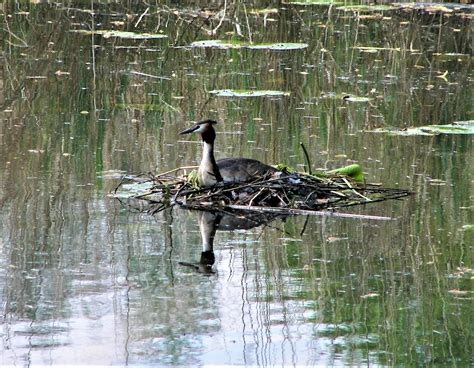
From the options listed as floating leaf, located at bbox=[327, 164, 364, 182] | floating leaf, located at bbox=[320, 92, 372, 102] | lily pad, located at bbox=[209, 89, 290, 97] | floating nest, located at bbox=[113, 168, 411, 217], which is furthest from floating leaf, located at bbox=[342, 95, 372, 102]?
floating nest, located at bbox=[113, 168, 411, 217]

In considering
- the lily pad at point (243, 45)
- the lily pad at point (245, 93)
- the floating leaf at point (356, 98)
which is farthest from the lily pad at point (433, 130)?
the lily pad at point (243, 45)

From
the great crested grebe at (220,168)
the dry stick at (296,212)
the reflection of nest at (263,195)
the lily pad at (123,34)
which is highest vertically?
the lily pad at (123,34)

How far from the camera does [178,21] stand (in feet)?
51.1

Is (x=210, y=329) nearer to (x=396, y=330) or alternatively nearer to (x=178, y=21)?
(x=396, y=330)

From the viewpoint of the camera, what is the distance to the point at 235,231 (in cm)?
688

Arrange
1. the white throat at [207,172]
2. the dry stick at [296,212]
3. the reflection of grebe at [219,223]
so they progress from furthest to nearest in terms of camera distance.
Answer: the white throat at [207,172], the dry stick at [296,212], the reflection of grebe at [219,223]

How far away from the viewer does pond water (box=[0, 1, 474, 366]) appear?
518 centimetres

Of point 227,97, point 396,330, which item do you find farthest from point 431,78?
point 396,330

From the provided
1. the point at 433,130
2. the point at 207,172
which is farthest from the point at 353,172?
the point at 433,130

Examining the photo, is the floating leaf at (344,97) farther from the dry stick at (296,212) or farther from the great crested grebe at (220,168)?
the dry stick at (296,212)

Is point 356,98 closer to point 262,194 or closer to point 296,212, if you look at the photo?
point 262,194

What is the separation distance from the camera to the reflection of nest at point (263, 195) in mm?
7316

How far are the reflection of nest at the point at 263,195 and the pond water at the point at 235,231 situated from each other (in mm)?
204

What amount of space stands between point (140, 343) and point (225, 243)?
1663 mm
